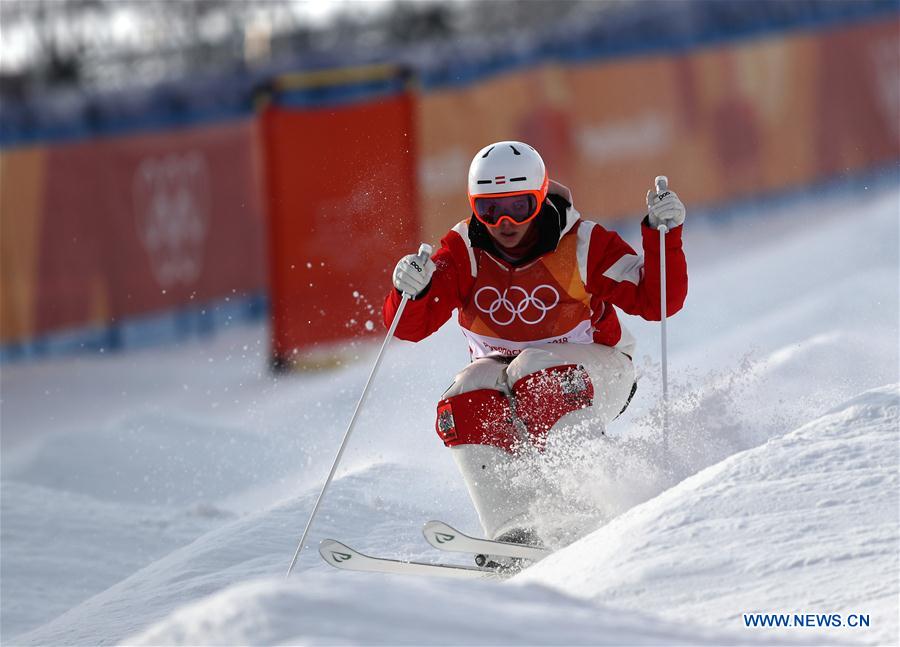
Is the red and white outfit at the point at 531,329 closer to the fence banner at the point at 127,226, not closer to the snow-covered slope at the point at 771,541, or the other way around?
the snow-covered slope at the point at 771,541

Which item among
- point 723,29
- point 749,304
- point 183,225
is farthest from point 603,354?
point 723,29

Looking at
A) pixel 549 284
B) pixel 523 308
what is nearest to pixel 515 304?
pixel 523 308

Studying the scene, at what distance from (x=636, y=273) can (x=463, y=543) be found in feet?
3.96

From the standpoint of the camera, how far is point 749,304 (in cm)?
1088

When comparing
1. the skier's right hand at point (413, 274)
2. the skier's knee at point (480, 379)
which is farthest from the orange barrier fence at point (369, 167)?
the skier's knee at point (480, 379)

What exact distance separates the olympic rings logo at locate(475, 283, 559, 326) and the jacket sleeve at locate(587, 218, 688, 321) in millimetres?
167

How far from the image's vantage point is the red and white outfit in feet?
15.7

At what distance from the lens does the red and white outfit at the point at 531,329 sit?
4.80 metres

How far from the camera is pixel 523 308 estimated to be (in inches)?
197

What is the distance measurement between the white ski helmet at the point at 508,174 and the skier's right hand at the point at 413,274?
289 mm

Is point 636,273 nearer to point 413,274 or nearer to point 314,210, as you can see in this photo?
point 413,274

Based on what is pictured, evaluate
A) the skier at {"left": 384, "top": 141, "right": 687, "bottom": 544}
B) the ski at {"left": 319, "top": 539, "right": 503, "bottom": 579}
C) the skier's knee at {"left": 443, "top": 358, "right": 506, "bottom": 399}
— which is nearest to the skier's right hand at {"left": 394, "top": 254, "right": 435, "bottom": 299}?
the skier at {"left": 384, "top": 141, "right": 687, "bottom": 544}

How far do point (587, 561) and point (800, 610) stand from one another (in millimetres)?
667

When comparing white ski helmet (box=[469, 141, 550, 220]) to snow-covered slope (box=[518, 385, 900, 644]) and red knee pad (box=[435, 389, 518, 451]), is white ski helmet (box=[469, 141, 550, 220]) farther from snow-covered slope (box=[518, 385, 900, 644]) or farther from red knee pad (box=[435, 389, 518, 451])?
snow-covered slope (box=[518, 385, 900, 644])
